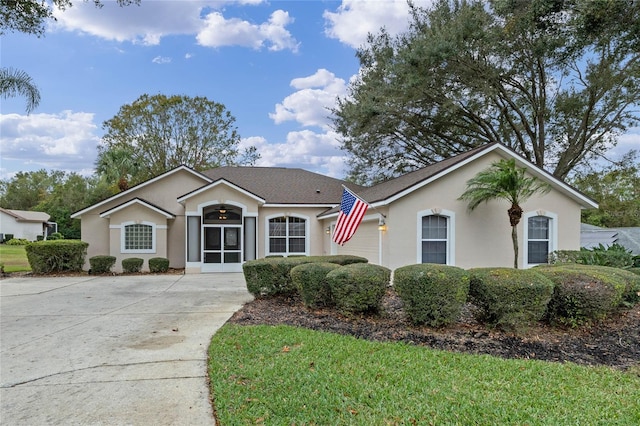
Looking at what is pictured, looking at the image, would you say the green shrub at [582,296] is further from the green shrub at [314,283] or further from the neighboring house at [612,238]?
the neighboring house at [612,238]

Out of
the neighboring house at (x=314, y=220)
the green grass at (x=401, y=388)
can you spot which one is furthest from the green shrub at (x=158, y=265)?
the green grass at (x=401, y=388)

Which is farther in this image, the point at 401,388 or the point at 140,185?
the point at 140,185

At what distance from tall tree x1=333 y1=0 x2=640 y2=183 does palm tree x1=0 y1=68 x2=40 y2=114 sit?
1369cm

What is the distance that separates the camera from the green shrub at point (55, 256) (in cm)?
1489

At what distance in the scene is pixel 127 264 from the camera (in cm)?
1565

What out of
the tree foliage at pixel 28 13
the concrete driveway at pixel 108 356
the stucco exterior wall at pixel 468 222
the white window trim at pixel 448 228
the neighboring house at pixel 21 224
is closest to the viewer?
the concrete driveway at pixel 108 356

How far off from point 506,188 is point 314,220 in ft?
30.3

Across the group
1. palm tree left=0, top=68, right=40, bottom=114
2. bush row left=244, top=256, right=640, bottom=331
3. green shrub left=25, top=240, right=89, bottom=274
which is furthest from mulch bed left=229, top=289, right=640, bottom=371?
green shrub left=25, top=240, right=89, bottom=274

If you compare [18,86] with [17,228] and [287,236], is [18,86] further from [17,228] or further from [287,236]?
[17,228]

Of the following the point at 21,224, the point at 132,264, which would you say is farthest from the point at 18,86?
the point at 21,224

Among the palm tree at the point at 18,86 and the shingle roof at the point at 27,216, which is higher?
the palm tree at the point at 18,86

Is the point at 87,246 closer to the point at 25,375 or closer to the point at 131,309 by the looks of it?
the point at 131,309

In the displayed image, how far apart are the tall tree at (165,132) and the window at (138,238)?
16129 mm

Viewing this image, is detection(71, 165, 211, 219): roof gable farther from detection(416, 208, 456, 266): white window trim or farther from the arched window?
the arched window
